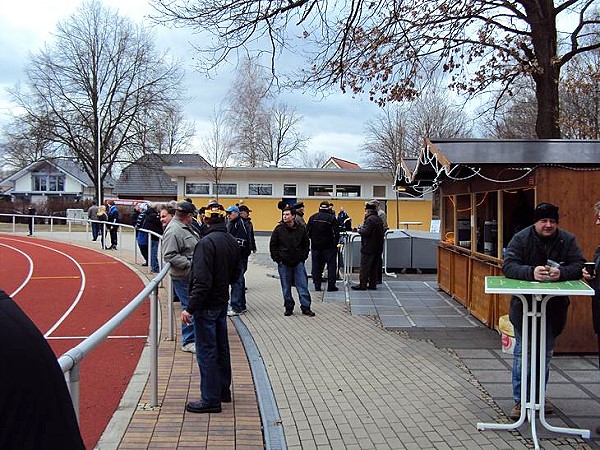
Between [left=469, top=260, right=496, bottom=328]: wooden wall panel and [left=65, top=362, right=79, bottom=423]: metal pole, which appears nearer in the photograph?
[left=65, top=362, right=79, bottom=423]: metal pole

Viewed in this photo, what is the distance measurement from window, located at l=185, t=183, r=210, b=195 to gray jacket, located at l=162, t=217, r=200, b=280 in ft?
93.8

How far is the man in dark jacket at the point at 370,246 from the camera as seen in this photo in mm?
11961

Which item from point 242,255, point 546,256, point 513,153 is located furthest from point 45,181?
point 546,256

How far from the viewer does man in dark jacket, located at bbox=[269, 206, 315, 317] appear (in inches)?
381

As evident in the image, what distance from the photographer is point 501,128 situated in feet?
123

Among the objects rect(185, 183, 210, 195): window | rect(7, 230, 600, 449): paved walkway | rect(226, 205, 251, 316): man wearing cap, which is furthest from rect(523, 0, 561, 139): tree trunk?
rect(185, 183, 210, 195): window

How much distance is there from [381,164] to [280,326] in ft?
123

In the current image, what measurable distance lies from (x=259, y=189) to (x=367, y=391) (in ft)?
101

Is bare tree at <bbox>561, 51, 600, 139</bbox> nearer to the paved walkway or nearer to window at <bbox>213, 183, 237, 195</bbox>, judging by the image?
the paved walkway

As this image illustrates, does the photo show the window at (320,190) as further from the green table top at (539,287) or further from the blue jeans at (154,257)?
the green table top at (539,287)

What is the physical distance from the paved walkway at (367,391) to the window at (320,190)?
88.0 ft

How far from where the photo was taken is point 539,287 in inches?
175

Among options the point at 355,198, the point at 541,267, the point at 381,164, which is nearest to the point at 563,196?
the point at 541,267

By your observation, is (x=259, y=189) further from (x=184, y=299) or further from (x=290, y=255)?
(x=184, y=299)
